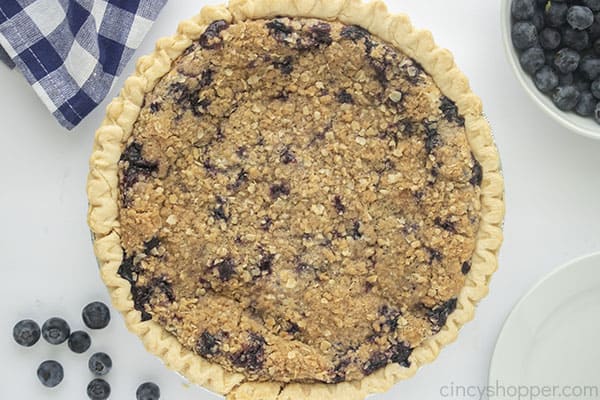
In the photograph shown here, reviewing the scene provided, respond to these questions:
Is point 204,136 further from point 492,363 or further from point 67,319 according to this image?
point 492,363

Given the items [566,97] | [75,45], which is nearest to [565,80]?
[566,97]

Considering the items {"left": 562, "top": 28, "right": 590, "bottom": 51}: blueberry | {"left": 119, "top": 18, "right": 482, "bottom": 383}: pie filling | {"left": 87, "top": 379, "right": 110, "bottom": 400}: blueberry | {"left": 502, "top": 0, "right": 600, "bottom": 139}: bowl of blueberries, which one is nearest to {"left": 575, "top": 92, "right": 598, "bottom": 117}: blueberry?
{"left": 502, "top": 0, "right": 600, "bottom": 139}: bowl of blueberries

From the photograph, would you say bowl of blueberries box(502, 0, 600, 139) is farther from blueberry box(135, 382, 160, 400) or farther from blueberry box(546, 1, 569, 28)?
blueberry box(135, 382, 160, 400)

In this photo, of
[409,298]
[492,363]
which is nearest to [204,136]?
[409,298]

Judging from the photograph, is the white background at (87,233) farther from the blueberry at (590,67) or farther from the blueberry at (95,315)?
the blueberry at (590,67)

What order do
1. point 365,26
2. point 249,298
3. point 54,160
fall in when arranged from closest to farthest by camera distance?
point 365,26 < point 249,298 < point 54,160

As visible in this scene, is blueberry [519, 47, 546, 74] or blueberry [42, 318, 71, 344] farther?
blueberry [42, 318, 71, 344]

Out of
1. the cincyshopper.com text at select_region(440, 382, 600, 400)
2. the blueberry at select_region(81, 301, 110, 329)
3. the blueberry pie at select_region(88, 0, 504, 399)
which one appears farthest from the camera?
the cincyshopper.com text at select_region(440, 382, 600, 400)
